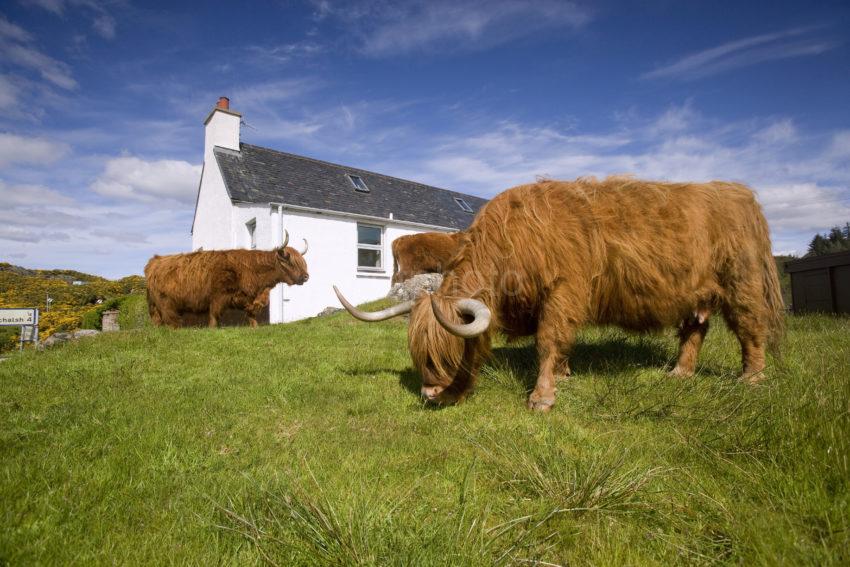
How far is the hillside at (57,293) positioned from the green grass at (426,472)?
12950 millimetres

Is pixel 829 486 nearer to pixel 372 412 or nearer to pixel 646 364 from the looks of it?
pixel 372 412

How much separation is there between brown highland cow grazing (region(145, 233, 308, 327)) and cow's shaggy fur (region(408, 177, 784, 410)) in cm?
696

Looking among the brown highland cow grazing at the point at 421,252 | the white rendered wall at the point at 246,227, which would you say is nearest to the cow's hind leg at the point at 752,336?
the brown highland cow grazing at the point at 421,252

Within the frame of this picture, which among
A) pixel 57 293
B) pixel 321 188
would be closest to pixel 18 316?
pixel 57 293

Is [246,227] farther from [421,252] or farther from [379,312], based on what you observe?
[379,312]

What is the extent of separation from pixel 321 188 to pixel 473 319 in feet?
44.8

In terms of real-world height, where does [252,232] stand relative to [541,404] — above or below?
above

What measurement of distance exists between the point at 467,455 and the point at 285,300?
1148 cm

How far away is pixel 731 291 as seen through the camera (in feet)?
13.6

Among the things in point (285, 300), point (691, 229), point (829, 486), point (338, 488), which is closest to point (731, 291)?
point (691, 229)

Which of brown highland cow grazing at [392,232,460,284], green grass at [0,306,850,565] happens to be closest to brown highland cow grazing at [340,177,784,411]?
green grass at [0,306,850,565]

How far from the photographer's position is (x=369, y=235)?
15938mm

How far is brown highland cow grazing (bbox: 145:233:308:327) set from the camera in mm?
8852

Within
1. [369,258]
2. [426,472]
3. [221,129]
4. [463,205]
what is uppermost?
[221,129]
